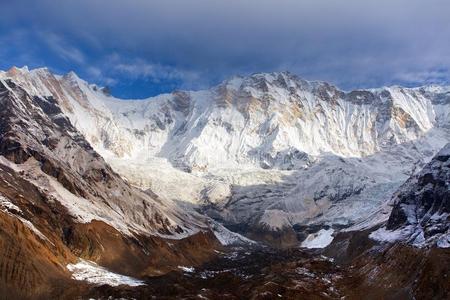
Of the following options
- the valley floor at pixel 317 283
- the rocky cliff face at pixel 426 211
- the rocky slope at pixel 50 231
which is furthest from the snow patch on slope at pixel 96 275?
the rocky cliff face at pixel 426 211

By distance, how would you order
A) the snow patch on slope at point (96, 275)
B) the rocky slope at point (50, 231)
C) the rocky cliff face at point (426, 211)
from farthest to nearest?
1. the rocky cliff face at point (426, 211)
2. the snow patch on slope at point (96, 275)
3. the rocky slope at point (50, 231)

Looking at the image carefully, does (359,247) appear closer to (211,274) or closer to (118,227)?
(211,274)

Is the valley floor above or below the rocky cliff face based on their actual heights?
below

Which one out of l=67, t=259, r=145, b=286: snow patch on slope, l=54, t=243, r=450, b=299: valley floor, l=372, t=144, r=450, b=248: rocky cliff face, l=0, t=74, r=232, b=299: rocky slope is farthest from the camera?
l=372, t=144, r=450, b=248: rocky cliff face

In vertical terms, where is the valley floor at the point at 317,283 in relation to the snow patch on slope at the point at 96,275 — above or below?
below

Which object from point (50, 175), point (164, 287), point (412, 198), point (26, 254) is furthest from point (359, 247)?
point (26, 254)

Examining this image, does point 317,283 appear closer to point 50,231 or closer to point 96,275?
point 96,275

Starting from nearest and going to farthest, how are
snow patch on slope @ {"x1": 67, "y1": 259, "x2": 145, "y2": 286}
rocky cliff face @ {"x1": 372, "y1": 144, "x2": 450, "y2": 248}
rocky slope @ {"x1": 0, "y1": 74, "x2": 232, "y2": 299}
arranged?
rocky slope @ {"x1": 0, "y1": 74, "x2": 232, "y2": 299} → snow patch on slope @ {"x1": 67, "y1": 259, "x2": 145, "y2": 286} → rocky cliff face @ {"x1": 372, "y1": 144, "x2": 450, "y2": 248}

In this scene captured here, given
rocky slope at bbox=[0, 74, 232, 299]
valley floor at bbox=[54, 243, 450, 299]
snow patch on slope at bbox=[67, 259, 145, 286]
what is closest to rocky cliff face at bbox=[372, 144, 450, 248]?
valley floor at bbox=[54, 243, 450, 299]

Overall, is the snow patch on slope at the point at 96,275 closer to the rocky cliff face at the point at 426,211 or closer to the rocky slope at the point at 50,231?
the rocky slope at the point at 50,231

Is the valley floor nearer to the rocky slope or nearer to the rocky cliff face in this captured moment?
the rocky cliff face

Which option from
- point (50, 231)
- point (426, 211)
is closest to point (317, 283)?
point (426, 211)
